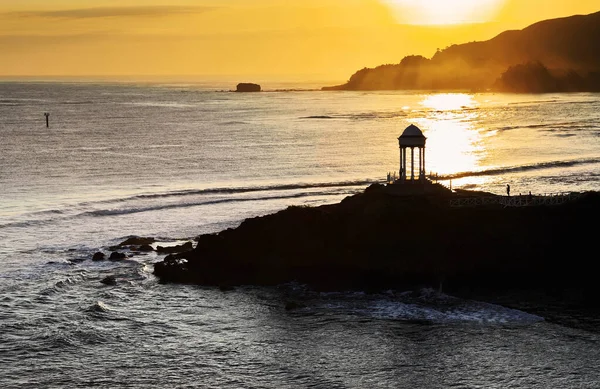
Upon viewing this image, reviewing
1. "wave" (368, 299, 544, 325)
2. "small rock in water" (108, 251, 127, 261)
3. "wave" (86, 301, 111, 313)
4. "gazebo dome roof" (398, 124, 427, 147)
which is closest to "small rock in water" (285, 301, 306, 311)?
"wave" (368, 299, 544, 325)

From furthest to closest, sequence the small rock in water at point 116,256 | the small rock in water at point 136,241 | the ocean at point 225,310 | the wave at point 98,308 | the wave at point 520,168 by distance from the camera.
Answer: the wave at point 520,168
the small rock in water at point 136,241
the small rock in water at point 116,256
the wave at point 98,308
the ocean at point 225,310

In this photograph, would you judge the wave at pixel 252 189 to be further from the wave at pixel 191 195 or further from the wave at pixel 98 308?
the wave at pixel 98 308

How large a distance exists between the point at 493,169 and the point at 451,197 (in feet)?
131

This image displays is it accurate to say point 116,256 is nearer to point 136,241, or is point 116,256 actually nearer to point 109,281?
point 136,241

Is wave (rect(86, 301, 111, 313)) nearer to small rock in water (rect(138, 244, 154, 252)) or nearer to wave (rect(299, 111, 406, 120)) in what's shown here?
small rock in water (rect(138, 244, 154, 252))

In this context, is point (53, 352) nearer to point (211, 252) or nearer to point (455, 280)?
point (211, 252)

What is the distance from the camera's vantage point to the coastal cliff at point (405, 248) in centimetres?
4284

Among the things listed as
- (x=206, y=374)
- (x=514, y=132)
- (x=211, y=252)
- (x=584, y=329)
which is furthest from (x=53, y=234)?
(x=514, y=132)

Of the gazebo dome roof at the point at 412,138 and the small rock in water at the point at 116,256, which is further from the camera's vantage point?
the small rock in water at the point at 116,256

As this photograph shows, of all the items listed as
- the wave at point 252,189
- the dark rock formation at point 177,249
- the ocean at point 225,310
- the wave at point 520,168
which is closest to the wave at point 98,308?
the ocean at point 225,310

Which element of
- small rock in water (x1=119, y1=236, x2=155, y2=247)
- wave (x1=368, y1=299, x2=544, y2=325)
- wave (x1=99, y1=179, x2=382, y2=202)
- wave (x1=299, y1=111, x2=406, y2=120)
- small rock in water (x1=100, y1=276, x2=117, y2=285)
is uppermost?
wave (x1=299, y1=111, x2=406, y2=120)

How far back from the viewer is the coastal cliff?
42844mm

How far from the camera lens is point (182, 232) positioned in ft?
194

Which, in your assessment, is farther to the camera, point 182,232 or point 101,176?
point 101,176
